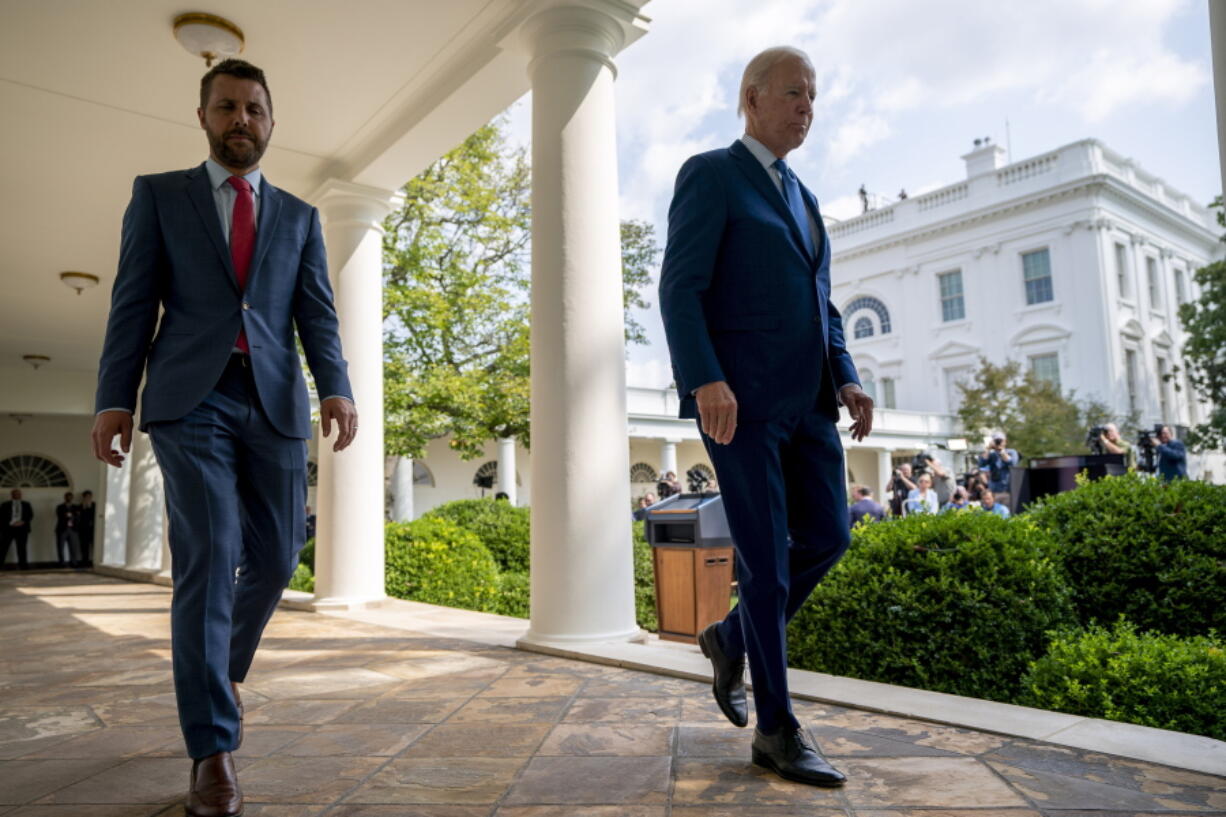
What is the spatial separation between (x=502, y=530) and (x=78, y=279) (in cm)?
597

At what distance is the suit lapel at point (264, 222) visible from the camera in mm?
2260

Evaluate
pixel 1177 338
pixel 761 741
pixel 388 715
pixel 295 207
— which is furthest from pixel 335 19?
pixel 1177 338

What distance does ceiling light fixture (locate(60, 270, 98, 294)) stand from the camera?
33.2 ft

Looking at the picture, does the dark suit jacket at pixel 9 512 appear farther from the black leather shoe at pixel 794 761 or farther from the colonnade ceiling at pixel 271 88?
the black leather shoe at pixel 794 761

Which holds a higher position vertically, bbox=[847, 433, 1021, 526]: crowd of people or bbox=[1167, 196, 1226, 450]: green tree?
bbox=[1167, 196, 1226, 450]: green tree

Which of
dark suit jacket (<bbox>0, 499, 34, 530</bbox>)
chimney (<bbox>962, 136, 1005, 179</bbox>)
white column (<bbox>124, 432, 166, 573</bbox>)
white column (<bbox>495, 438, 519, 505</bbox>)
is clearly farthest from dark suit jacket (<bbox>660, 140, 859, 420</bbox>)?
chimney (<bbox>962, 136, 1005, 179</bbox>)

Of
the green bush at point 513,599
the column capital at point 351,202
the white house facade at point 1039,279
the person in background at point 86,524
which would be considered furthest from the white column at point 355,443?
the white house facade at point 1039,279

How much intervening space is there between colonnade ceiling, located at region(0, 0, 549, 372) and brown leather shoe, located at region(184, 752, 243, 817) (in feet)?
13.4

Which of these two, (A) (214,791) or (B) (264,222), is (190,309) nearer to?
(B) (264,222)

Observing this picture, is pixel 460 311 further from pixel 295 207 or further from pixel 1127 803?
pixel 1127 803

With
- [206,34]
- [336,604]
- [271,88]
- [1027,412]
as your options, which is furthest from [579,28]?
[1027,412]

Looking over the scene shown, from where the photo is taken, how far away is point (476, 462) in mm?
24828

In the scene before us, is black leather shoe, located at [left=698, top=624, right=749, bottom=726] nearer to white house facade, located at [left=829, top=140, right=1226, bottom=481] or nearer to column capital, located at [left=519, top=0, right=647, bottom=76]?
column capital, located at [left=519, top=0, right=647, bottom=76]

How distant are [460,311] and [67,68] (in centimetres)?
818
